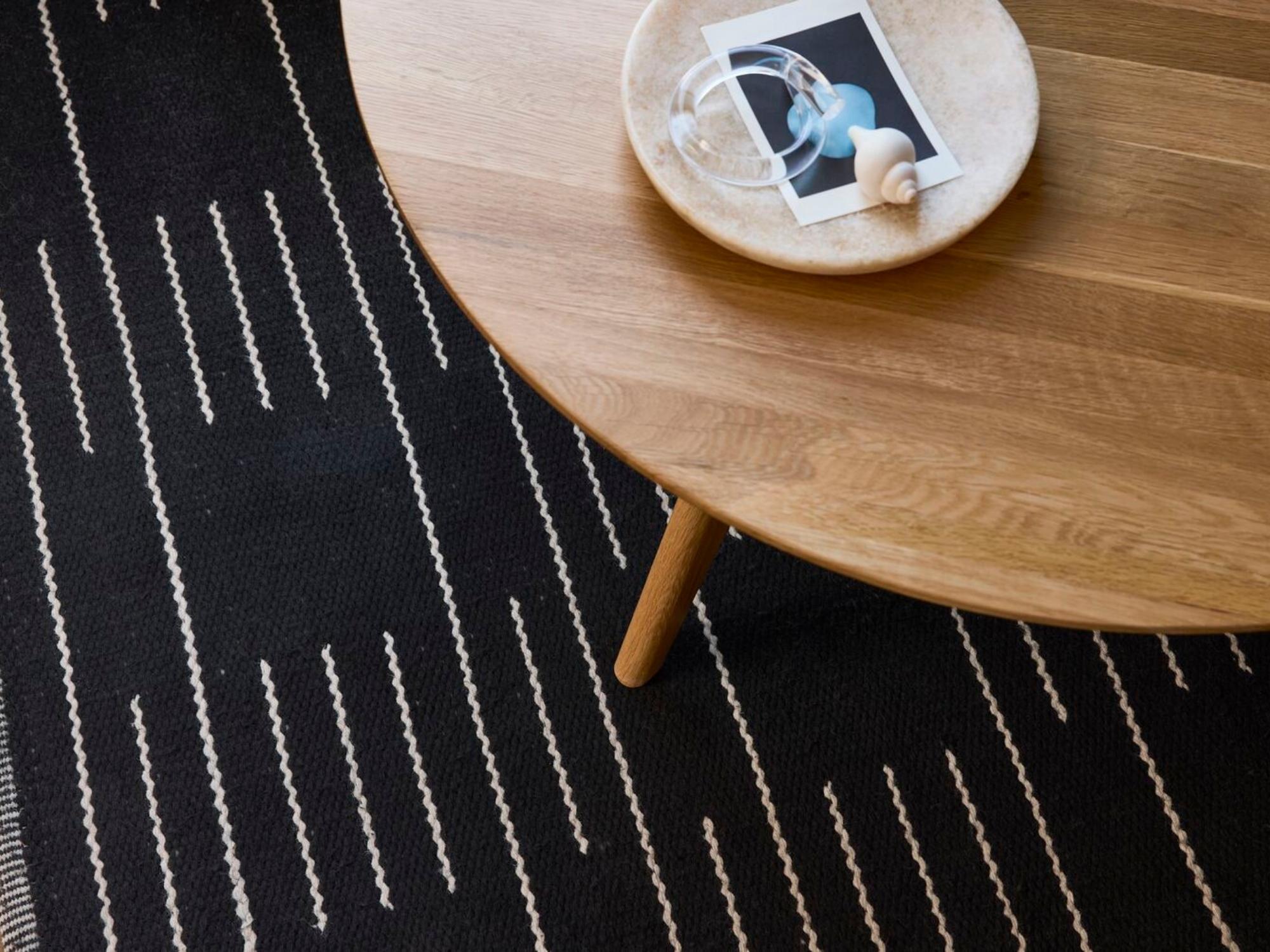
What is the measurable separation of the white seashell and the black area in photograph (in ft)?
0.06

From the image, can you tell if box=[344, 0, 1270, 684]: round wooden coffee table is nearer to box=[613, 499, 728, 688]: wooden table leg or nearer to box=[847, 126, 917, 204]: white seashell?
box=[847, 126, 917, 204]: white seashell

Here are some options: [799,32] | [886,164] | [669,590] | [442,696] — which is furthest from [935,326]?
[442,696]

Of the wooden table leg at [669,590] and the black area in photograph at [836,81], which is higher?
the black area in photograph at [836,81]

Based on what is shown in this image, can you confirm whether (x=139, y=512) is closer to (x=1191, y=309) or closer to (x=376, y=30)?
(x=376, y=30)

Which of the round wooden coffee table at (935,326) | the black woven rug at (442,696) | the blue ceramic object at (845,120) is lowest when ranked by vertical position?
the black woven rug at (442,696)

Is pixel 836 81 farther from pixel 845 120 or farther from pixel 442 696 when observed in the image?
pixel 442 696

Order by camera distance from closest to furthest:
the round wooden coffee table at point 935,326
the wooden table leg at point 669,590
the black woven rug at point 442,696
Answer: the round wooden coffee table at point 935,326
the wooden table leg at point 669,590
the black woven rug at point 442,696

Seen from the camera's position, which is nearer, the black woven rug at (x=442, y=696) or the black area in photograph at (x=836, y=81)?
the black area in photograph at (x=836, y=81)

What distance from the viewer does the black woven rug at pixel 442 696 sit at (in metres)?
1.11

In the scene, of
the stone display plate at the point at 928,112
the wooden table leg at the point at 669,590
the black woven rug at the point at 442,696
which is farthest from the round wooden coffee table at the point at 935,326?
the black woven rug at the point at 442,696

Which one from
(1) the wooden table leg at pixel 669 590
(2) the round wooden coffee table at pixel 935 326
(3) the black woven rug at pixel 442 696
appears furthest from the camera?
(3) the black woven rug at pixel 442 696

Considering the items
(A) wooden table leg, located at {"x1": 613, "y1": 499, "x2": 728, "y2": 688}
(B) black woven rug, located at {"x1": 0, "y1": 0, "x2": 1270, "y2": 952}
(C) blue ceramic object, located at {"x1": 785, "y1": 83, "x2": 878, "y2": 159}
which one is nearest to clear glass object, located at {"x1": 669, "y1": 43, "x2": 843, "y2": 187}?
(C) blue ceramic object, located at {"x1": 785, "y1": 83, "x2": 878, "y2": 159}

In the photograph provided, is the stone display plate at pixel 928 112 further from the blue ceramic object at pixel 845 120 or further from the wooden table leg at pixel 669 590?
the wooden table leg at pixel 669 590

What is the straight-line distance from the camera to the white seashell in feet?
2.48
